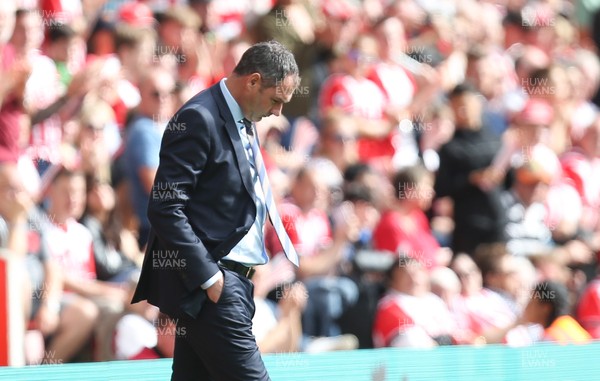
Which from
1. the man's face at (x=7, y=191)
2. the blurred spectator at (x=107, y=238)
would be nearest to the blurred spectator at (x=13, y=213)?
the man's face at (x=7, y=191)

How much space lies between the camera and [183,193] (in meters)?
4.13

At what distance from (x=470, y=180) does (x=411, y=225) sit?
32.8 inches

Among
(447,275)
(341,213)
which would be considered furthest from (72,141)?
(447,275)

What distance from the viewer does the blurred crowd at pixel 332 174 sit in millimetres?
6758

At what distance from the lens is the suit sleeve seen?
4.08 m

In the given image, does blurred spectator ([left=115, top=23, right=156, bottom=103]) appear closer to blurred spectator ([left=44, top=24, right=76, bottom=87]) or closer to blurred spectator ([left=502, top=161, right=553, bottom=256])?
blurred spectator ([left=44, top=24, right=76, bottom=87])

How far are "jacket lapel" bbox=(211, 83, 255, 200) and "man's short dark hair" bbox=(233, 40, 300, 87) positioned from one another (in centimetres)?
14

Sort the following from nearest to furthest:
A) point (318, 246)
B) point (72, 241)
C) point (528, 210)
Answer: point (72, 241) → point (318, 246) → point (528, 210)

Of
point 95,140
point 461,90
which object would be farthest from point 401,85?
point 95,140

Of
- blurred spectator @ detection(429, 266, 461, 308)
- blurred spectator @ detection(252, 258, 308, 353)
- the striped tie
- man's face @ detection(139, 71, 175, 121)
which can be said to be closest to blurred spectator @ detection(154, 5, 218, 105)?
man's face @ detection(139, 71, 175, 121)

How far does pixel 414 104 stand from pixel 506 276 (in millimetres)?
1721

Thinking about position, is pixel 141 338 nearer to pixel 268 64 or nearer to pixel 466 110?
pixel 268 64

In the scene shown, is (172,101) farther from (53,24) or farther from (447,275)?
(447,275)

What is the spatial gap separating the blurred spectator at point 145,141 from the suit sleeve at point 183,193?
2997mm
